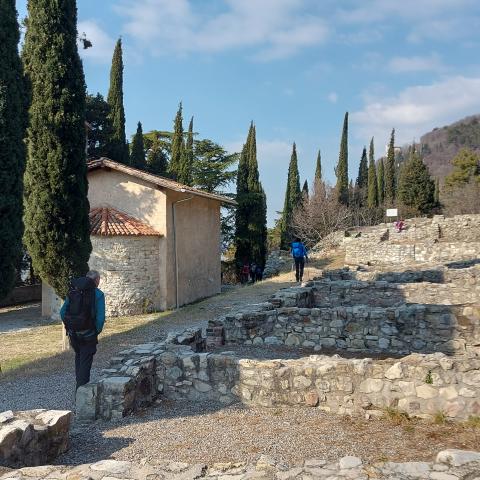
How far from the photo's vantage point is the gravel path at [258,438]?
502 centimetres

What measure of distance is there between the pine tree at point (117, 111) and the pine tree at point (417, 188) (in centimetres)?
2374

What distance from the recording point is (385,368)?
621cm

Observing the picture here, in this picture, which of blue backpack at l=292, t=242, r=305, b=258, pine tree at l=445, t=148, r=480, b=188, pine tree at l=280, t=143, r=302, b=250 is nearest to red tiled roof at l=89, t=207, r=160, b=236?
blue backpack at l=292, t=242, r=305, b=258

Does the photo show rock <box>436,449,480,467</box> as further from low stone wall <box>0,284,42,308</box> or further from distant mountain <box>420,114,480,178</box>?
distant mountain <box>420,114,480,178</box>

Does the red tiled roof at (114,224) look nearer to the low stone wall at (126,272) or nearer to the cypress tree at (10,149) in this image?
the low stone wall at (126,272)

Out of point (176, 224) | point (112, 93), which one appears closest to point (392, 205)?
point (112, 93)

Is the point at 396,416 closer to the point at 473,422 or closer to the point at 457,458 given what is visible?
the point at 473,422

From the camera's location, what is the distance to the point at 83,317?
6.88m

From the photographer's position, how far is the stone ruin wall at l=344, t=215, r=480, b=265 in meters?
25.9

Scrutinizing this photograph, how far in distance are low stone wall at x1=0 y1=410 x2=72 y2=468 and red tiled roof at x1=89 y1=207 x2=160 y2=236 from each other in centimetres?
1293

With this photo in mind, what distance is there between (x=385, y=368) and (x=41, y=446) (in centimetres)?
401

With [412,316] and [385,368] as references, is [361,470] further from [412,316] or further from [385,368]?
[412,316]

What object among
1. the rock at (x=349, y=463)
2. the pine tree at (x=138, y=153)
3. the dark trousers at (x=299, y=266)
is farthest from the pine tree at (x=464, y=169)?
the rock at (x=349, y=463)

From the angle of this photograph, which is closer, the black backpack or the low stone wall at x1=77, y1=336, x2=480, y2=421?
the low stone wall at x1=77, y1=336, x2=480, y2=421
